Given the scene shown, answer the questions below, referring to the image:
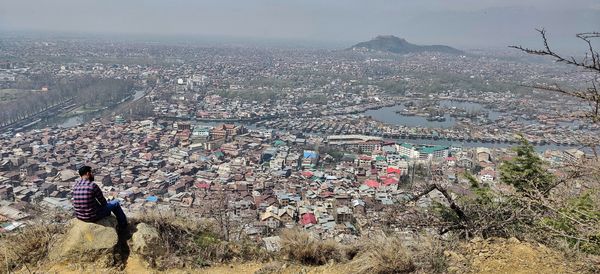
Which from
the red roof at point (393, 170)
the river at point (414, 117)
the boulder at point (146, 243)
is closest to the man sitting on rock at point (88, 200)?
the boulder at point (146, 243)

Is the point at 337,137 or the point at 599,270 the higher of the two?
the point at 599,270

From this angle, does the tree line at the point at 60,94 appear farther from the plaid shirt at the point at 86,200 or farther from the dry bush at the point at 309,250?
the dry bush at the point at 309,250

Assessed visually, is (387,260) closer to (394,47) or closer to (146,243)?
(146,243)

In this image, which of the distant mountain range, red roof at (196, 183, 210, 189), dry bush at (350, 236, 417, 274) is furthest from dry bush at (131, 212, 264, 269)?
the distant mountain range

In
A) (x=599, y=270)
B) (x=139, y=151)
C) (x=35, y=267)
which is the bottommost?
(x=139, y=151)

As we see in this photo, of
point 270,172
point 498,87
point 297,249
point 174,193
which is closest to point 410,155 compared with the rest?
point 270,172

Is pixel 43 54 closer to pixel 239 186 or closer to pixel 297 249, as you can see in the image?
pixel 239 186
